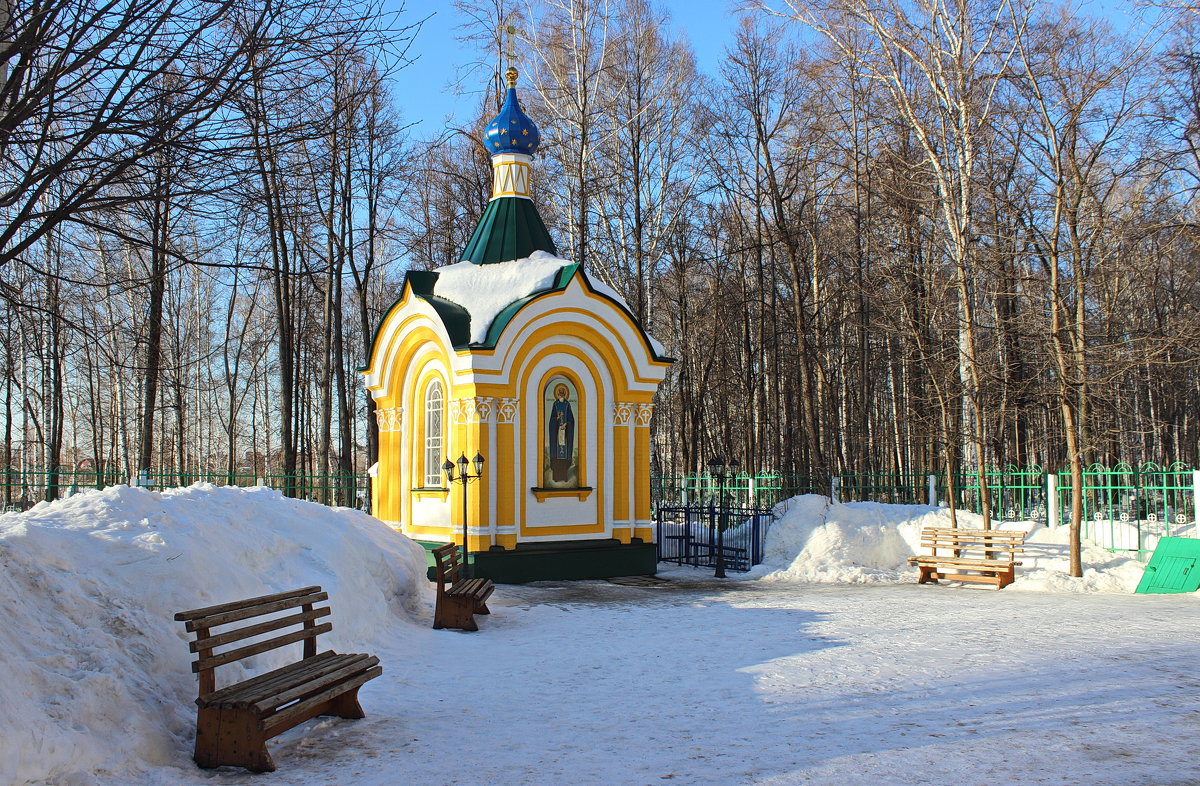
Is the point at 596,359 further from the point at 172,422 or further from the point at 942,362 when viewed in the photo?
the point at 172,422

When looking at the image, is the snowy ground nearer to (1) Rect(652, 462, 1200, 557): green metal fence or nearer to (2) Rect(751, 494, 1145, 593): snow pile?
(2) Rect(751, 494, 1145, 593): snow pile

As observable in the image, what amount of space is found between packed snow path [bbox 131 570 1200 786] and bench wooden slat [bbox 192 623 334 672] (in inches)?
22.5

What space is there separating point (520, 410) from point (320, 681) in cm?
976

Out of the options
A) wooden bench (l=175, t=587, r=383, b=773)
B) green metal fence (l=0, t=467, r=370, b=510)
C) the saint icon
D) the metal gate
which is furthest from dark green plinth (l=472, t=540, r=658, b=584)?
wooden bench (l=175, t=587, r=383, b=773)

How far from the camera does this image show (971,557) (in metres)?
15.0

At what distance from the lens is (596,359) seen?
16031 mm

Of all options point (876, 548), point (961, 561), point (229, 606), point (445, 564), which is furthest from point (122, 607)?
point (876, 548)

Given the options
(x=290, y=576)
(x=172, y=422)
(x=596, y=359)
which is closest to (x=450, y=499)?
(x=596, y=359)

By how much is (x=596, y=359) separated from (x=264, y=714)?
11313 mm

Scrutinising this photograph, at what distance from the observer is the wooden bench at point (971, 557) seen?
13.6 m

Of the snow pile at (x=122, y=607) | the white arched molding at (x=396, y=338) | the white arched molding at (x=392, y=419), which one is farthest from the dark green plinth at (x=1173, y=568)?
the white arched molding at (x=392, y=419)

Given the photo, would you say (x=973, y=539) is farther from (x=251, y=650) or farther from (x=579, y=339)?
(x=251, y=650)

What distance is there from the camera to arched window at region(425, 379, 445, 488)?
15867 millimetres

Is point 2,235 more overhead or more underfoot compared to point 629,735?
more overhead
